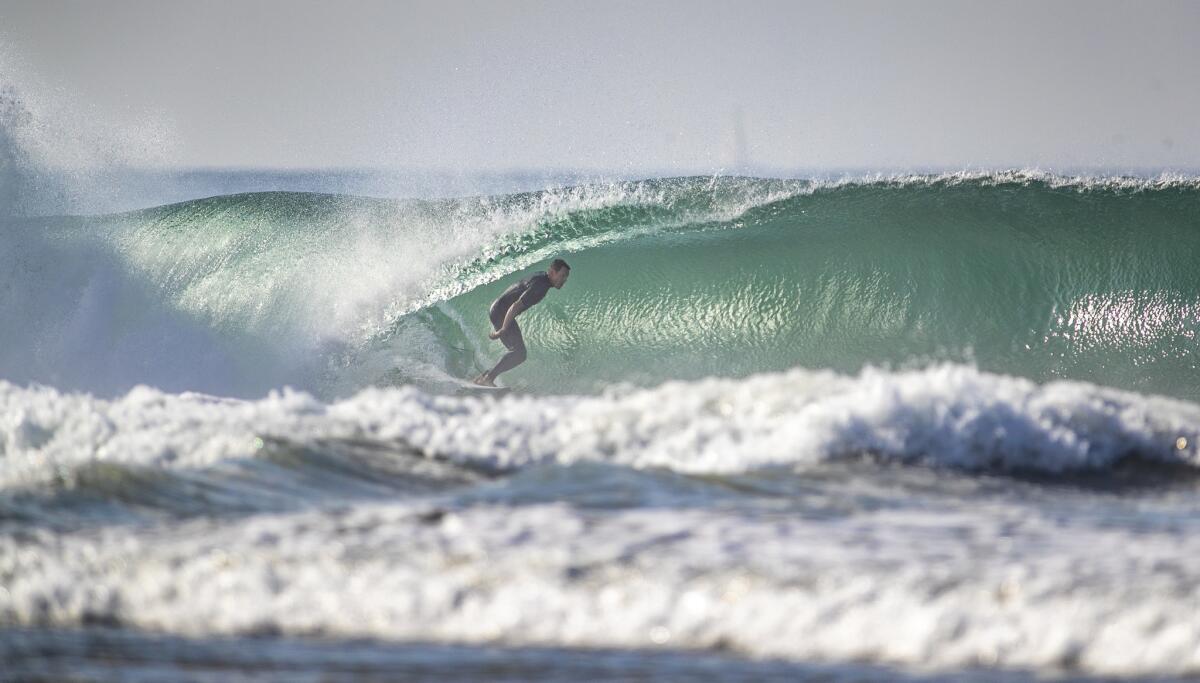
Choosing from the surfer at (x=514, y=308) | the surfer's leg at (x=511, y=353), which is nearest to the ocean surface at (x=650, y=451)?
the surfer's leg at (x=511, y=353)

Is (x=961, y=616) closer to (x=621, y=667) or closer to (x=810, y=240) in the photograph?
(x=621, y=667)

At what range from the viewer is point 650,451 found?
5.86 meters

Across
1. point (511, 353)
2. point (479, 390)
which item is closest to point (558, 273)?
point (511, 353)

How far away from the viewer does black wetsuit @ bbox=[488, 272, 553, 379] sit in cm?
1056

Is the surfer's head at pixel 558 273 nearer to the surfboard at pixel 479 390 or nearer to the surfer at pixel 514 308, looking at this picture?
the surfer at pixel 514 308

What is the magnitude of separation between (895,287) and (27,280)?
9271mm

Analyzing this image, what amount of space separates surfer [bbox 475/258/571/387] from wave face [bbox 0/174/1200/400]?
0.45m

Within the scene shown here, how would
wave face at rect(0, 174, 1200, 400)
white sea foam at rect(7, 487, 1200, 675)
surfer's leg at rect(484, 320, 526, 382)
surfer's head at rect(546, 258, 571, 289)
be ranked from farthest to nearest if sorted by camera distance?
wave face at rect(0, 174, 1200, 400) < surfer's leg at rect(484, 320, 526, 382) < surfer's head at rect(546, 258, 571, 289) < white sea foam at rect(7, 487, 1200, 675)

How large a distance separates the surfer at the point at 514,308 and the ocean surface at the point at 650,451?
49 centimetres

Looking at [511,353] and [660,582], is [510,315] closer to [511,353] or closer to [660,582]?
[511,353]

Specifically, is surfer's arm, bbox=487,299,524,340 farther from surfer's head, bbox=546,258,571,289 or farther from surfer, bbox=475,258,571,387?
surfer's head, bbox=546,258,571,289

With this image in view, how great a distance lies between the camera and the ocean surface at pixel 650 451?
11.4ft

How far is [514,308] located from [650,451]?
188 inches

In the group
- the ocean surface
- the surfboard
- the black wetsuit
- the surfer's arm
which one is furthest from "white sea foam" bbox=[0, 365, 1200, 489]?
the black wetsuit
